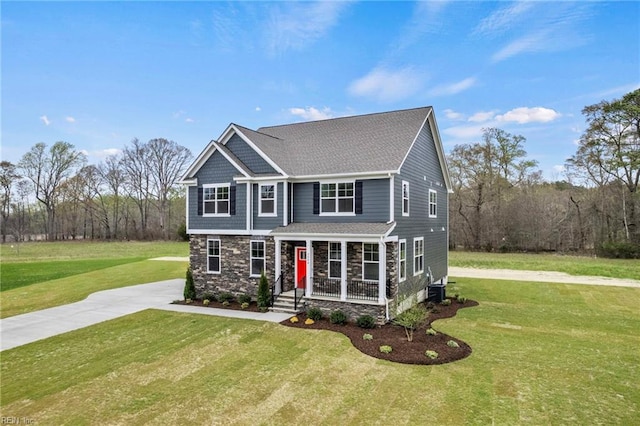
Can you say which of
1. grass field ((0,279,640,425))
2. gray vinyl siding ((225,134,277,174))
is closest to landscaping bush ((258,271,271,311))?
grass field ((0,279,640,425))

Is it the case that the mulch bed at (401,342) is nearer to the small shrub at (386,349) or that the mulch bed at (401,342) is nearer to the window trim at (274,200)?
the small shrub at (386,349)

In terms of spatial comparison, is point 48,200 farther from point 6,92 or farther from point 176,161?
point 6,92

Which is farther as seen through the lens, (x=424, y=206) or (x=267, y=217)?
(x=424, y=206)

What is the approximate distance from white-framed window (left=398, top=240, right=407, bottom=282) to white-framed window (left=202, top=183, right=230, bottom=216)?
782 centimetres

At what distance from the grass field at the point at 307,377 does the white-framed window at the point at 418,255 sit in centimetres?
336

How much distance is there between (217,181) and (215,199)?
849mm

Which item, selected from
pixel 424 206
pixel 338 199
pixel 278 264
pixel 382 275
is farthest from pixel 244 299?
pixel 424 206

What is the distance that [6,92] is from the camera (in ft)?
61.2

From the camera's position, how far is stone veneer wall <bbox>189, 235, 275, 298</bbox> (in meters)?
15.3

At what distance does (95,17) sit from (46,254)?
32.8 meters

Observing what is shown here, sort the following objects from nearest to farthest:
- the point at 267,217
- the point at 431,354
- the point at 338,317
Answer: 1. the point at 431,354
2. the point at 338,317
3. the point at 267,217

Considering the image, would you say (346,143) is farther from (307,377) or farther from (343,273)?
(307,377)

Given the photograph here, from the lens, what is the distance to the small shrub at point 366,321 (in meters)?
12.2

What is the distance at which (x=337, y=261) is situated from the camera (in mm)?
14266
